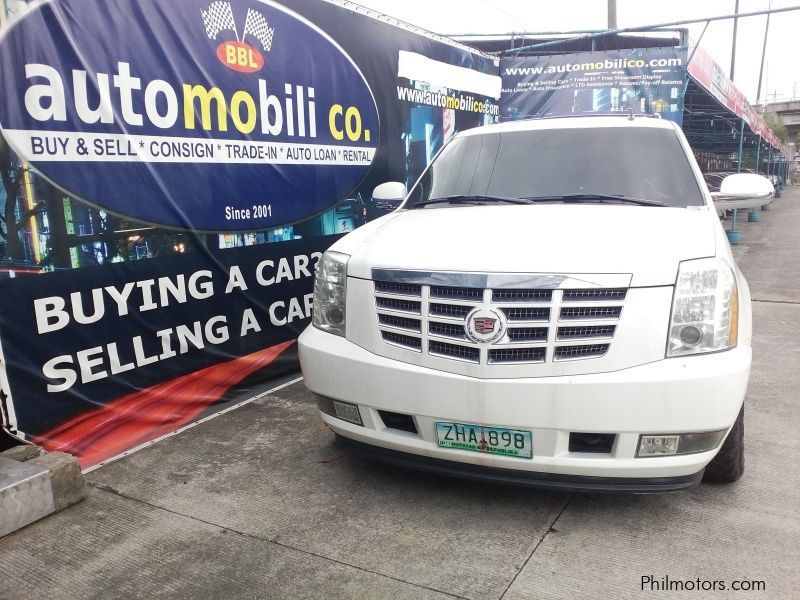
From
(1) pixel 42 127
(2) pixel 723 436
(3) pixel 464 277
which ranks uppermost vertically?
(1) pixel 42 127

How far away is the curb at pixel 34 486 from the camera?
119 inches

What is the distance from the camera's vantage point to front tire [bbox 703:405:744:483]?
3.01 meters

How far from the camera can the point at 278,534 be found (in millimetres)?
2924

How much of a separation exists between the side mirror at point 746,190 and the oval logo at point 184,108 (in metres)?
3.23

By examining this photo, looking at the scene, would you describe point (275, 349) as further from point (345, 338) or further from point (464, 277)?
point (464, 277)

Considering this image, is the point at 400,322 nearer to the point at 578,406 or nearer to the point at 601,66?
the point at 578,406

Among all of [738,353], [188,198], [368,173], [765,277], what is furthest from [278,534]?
[765,277]

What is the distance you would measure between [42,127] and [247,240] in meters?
1.69

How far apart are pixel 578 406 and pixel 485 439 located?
42cm

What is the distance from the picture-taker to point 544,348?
2.59 m

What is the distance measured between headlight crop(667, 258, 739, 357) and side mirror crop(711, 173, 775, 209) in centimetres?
180

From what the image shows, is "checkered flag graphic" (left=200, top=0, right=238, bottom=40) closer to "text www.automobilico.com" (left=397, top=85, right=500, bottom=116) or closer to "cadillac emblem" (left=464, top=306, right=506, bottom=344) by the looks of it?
"text www.automobilico.com" (left=397, top=85, right=500, bottom=116)

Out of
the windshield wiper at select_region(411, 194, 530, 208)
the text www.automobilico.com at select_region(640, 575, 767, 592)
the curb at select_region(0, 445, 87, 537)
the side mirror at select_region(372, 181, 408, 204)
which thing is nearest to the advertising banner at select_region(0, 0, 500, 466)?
the curb at select_region(0, 445, 87, 537)

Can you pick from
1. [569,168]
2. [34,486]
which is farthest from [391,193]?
[34,486]
